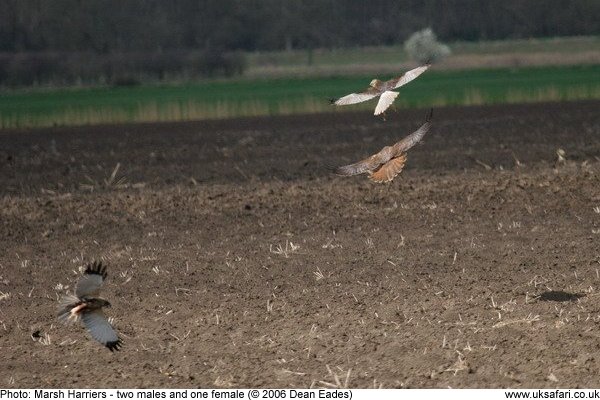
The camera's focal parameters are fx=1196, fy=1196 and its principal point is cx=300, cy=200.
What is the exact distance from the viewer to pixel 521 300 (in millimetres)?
7254

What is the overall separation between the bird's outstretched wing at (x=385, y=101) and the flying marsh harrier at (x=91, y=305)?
1.70 metres

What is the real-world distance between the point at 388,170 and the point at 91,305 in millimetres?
1696

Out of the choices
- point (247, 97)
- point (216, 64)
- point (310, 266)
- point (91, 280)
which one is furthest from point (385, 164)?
point (216, 64)

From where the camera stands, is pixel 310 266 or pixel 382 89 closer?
pixel 382 89

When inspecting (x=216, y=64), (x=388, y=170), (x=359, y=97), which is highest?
(x=359, y=97)

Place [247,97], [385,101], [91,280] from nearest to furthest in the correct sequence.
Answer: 1. [385,101]
2. [91,280]
3. [247,97]

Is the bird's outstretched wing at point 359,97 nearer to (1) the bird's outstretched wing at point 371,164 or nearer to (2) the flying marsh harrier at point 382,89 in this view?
(2) the flying marsh harrier at point 382,89

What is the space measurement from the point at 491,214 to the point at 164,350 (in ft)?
14.5

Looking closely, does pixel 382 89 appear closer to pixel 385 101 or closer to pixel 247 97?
pixel 385 101

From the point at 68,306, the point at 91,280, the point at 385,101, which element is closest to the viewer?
the point at 385,101

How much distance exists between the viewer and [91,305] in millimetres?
6105

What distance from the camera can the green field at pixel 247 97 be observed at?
23.5m

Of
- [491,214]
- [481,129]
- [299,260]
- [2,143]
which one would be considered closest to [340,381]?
[299,260]

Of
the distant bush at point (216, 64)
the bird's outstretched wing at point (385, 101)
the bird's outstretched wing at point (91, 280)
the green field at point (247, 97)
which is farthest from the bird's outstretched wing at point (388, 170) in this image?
the distant bush at point (216, 64)
